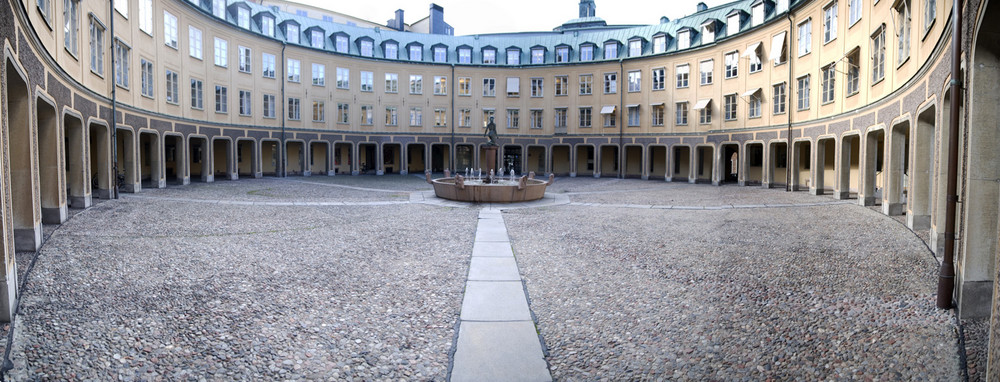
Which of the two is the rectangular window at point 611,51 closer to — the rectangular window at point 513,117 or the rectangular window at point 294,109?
the rectangular window at point 513,117

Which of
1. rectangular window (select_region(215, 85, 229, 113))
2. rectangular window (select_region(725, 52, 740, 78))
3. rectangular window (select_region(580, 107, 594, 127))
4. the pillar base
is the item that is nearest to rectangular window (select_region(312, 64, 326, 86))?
rectangular window (select_region(215, 85, 229, 113))

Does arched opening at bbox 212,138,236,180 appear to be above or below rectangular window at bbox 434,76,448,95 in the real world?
below

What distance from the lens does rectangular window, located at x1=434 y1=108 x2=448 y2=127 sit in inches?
1655

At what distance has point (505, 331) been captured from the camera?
5660 millimetres

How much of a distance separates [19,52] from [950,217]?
44.6 feet

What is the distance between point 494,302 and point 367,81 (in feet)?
118

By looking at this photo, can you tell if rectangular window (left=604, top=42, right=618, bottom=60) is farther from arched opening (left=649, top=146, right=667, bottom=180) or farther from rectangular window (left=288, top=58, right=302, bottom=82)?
rectangular window (left=288, top=58, right=302, bottom=82)

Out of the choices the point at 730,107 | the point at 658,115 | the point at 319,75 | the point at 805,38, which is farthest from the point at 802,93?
the point at 319,75

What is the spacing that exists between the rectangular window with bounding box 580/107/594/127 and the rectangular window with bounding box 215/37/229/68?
956 inches

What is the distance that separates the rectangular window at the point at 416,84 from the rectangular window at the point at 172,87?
59.1 ft

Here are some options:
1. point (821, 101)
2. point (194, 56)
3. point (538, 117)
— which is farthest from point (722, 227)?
point (538, 117)

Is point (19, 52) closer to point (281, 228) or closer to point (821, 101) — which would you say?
point (281, 228)

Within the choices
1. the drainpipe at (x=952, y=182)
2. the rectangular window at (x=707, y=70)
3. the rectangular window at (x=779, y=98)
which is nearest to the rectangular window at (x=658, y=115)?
the rectangular window at (x=707, y=70)

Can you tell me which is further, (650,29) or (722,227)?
(650,29)
